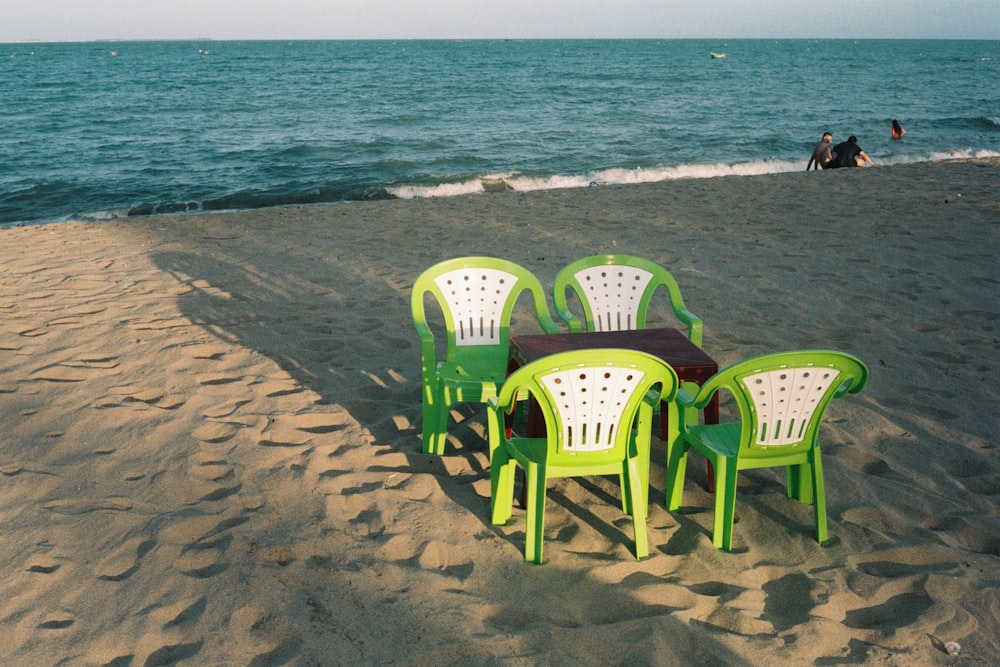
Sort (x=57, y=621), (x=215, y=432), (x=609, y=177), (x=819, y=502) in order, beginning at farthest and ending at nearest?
(x=609, y=177)
(x=215, y=432)
(x=819, y=502)
(x=57, y=621)

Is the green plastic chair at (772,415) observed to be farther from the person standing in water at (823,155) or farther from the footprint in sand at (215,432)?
the person standing in water at (823,155)

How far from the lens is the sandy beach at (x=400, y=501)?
9.35 ft

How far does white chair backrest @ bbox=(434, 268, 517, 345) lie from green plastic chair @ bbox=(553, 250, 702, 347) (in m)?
0.33

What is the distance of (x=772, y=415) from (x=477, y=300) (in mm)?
1932

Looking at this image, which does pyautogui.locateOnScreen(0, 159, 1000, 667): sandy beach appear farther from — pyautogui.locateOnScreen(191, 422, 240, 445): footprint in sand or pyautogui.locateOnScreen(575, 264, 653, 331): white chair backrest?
pyautogui.locateOnScreen(575, 264, 653, 331): white chair backrest

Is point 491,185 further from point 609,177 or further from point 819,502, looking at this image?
point 819,502

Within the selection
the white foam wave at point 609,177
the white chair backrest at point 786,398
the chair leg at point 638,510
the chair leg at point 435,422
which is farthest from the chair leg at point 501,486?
the white foam wave at point 609,177

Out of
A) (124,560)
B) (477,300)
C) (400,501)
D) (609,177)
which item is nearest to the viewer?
(124,560)

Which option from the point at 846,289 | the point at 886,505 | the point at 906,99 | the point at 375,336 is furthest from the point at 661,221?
the point at 906,99

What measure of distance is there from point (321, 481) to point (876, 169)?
503 inches

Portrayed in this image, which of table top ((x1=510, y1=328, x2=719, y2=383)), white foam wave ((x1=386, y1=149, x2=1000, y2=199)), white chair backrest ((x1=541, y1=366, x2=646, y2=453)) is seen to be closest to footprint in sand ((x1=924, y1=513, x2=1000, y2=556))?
table top ((x1=510, y1=328, x2=719, y2=383))

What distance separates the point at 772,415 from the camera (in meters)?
3.23

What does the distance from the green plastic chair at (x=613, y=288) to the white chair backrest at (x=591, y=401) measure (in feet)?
4.45

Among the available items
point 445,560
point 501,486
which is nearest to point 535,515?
point 501,486
